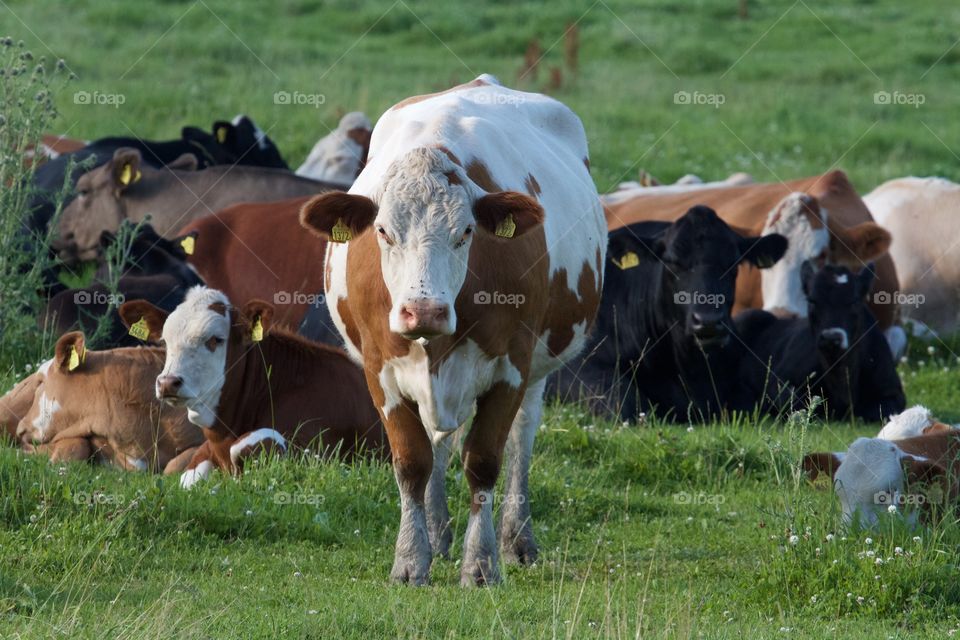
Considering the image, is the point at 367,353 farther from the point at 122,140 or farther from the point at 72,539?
the point at 122,140

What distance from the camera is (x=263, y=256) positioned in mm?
Answer: 12703

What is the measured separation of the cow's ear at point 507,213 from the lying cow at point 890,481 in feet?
7.17

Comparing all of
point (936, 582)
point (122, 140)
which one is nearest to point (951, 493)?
point (936, 582)

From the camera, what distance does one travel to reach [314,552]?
7582 mm

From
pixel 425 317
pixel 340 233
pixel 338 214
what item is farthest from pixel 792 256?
pixel 425 317

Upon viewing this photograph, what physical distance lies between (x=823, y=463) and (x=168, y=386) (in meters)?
3.56

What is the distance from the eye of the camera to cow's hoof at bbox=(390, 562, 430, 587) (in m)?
6.91

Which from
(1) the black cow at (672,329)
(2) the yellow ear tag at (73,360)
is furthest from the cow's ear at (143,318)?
(1) the black cow at (672,329)

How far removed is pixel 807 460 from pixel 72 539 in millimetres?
3737

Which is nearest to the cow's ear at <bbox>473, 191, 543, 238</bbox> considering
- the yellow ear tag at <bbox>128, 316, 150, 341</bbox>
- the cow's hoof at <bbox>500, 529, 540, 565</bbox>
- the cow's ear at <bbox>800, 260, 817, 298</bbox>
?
the cow's hoof at <bbox>500, 529, 540, 565</bbox>

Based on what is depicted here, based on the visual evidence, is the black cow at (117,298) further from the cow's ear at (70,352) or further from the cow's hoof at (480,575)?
the cow's hoof at (480,575)

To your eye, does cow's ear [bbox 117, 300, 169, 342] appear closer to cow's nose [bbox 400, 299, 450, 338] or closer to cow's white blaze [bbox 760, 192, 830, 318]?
cow's nose [bbox 400, 299, 450, 338]

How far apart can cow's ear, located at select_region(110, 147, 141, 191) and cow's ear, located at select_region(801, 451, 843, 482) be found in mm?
8257

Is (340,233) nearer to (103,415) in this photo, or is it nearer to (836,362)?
(103,415)
